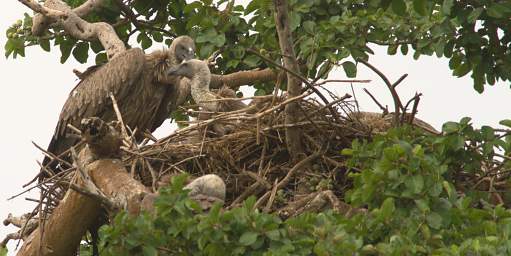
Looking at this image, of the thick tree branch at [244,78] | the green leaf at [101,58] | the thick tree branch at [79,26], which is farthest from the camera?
the green leaf at [101,58]

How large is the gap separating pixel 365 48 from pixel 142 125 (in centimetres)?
279

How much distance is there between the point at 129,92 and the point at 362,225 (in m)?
5.04

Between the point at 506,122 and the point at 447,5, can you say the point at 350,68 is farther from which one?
the point at 447,5

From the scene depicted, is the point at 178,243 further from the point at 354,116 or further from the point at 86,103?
the point at 86,103

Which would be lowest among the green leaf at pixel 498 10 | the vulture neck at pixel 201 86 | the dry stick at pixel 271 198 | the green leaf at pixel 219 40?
the dry stick at pixel 271 198

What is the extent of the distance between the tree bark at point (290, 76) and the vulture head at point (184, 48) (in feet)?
7.47

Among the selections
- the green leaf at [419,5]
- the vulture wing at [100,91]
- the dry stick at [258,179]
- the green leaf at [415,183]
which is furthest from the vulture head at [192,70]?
the green leaf at [415,183]

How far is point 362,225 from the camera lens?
7.59 meters

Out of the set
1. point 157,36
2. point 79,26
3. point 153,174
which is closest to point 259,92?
point 157,36

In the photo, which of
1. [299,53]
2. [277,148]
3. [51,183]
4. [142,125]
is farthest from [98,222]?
[142,125]

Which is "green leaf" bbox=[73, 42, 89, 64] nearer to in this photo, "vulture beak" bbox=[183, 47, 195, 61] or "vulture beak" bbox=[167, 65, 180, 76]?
"vulture beak" bbox=[183, 47, 195, 61]

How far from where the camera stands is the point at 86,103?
40.9 ft

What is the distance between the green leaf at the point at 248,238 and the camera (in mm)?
7382

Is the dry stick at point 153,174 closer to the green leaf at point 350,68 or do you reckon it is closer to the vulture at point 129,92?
the green leaf at point 350,68
